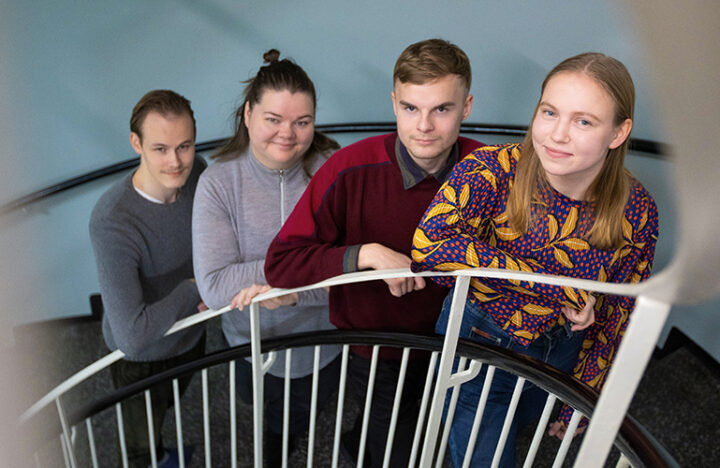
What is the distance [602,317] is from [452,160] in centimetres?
49

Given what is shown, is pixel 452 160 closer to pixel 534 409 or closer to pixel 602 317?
pixel 602 317

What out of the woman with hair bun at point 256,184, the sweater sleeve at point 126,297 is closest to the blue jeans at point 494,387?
the woman with hair bun at point 256,184

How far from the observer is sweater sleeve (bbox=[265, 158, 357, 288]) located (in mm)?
1301

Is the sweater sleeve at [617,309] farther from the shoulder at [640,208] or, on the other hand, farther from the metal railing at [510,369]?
the metal railing at [510,369]

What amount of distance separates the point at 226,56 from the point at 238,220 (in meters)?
1.24

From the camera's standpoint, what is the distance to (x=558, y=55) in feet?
6.58

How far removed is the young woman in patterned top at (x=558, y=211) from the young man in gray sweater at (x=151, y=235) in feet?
Answer: 3.01

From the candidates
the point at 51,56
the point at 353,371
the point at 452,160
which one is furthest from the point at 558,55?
the point at 51,56

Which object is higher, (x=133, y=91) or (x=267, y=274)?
(x=133, y=91)

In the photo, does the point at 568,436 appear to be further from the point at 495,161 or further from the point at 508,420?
the point at 495,161

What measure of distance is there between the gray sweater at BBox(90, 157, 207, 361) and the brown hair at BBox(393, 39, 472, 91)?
0.90m

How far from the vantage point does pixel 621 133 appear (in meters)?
0.92

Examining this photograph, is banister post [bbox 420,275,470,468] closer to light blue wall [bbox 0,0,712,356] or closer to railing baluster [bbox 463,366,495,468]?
railing baluster [bbox 463,366,495,468]

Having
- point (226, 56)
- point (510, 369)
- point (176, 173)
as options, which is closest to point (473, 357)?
point (510, 369)
